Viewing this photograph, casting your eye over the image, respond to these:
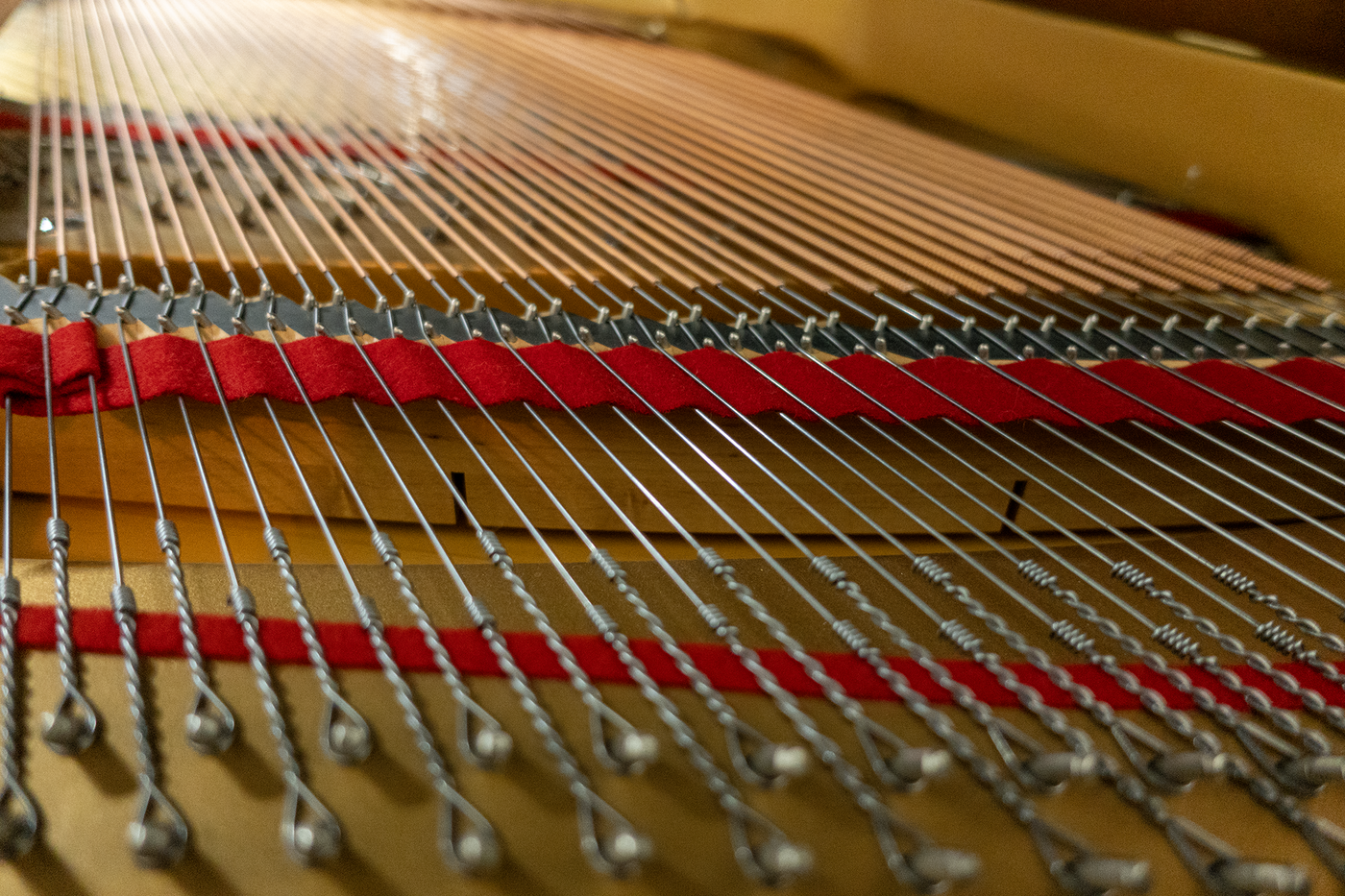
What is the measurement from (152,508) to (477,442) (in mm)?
506

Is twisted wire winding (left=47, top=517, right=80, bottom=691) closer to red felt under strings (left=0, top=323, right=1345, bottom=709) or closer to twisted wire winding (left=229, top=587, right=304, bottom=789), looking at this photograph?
twisted wire winding (left=229, top=587, right=304, bottom=789)

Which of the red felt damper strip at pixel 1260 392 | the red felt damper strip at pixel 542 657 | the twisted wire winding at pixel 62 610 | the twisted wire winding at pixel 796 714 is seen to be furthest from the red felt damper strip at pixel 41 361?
the red felt damper strip at pixel 1260 392

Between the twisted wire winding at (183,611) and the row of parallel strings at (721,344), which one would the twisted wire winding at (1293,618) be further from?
the twisted wire winding at (183,611)

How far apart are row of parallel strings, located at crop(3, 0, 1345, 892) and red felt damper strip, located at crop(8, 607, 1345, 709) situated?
0.01 meters

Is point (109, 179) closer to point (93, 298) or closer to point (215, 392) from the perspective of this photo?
point (93, 298)

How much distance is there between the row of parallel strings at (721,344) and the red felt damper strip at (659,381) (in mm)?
39

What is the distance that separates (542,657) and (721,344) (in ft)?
2.46

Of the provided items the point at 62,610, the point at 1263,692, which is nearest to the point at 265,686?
the point at 62,610

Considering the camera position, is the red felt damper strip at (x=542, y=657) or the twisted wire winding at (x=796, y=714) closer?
the twisted wire winding at (x=796, y=714)

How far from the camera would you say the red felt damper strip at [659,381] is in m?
1.25

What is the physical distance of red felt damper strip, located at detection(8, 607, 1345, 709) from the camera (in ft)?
2.89

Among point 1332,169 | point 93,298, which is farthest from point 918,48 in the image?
point 93,298

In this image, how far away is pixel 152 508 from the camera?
4.37 feet

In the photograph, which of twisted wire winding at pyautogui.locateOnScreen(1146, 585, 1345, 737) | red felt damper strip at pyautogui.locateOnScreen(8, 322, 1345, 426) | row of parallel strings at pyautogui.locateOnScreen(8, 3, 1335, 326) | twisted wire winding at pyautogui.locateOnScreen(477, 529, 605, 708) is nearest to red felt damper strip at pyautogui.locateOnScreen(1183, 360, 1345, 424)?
red felt damper strip at pyautogui.locateOnScreen(8, 322, 1345, 426)
